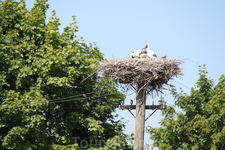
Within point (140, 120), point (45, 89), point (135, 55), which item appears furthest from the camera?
point (45, 89)

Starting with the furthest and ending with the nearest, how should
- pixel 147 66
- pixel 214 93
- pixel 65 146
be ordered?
pixel 214 93
pixel 65 146
pixel 147 66

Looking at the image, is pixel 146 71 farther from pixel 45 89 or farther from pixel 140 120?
pixel 45 89

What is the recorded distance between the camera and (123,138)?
72.4 ft

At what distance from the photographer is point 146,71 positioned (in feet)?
56.2

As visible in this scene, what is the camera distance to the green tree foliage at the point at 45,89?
2031cm

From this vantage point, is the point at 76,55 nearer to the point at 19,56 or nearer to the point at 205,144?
the point at 19,56

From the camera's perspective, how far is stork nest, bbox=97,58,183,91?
17031 millimetres

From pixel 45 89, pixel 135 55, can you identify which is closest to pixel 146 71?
pixel 135 55

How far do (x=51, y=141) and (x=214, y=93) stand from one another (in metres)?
6.97

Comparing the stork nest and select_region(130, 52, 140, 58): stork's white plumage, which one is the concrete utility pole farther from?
select_region(130, 52, 140, 58): stork's white plumage

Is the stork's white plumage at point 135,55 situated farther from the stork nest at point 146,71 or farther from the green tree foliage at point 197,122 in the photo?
the green tree foliage at point 197,122

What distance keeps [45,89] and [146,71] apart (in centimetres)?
590

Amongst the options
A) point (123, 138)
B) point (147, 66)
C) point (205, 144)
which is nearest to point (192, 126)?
point (205, 144)

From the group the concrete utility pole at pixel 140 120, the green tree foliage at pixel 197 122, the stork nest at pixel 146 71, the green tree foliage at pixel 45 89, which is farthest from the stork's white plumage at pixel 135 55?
the green tree foliage at pixel 197 122
